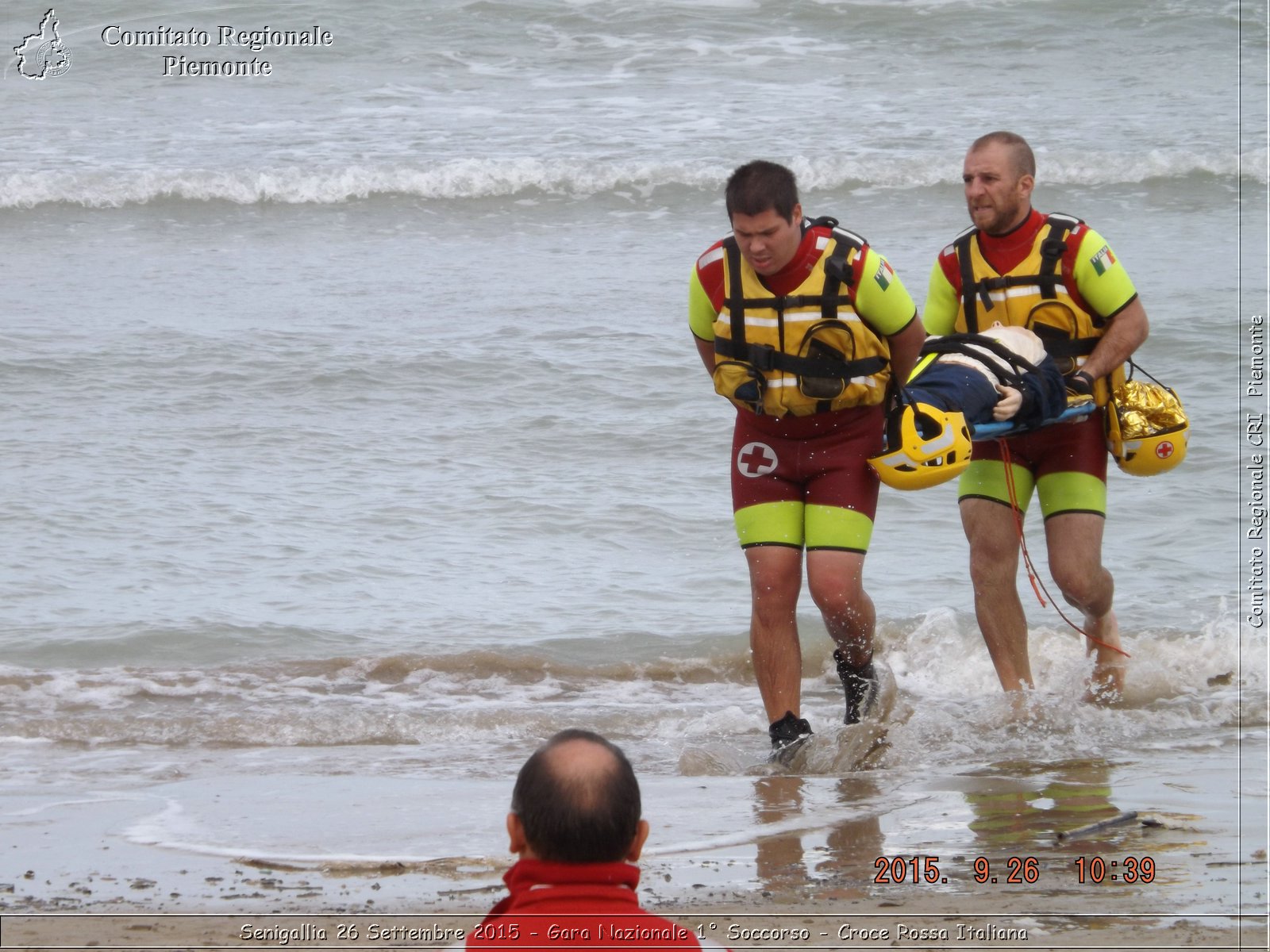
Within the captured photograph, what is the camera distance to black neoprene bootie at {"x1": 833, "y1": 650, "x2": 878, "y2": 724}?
5.49 meters

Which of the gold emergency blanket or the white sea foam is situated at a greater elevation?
the white sea foam

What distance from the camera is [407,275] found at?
14258mm

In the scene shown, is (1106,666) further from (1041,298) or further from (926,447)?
(926,447)

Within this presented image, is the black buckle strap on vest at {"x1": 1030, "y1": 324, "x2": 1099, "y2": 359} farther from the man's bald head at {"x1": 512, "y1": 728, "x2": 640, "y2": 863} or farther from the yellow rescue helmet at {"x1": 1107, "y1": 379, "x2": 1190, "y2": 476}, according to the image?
the man's bald head at {"x1": 512, "y1": 728, "x2": 640, "y2": 863}

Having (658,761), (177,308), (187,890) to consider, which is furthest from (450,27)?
(187,890)

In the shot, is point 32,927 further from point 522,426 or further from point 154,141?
point 154,141

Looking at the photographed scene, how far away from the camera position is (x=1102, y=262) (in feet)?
17.0

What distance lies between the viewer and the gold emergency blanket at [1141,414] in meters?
5.38

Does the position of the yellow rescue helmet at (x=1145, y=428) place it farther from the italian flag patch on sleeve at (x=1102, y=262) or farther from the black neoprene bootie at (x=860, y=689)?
the black neoprene bootie at (x=860, y=689)

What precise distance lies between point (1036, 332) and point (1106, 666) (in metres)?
1.41

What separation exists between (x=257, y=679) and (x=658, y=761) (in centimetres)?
207

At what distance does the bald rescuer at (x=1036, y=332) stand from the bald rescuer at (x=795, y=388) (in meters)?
0.48

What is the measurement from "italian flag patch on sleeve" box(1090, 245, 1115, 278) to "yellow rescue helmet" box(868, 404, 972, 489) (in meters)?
0.76

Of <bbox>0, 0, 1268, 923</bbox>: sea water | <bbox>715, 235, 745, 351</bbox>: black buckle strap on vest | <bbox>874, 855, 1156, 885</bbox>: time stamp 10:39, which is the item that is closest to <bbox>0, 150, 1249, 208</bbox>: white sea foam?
<bbox>0, 0, 1268, 923</bbox>: sea water
